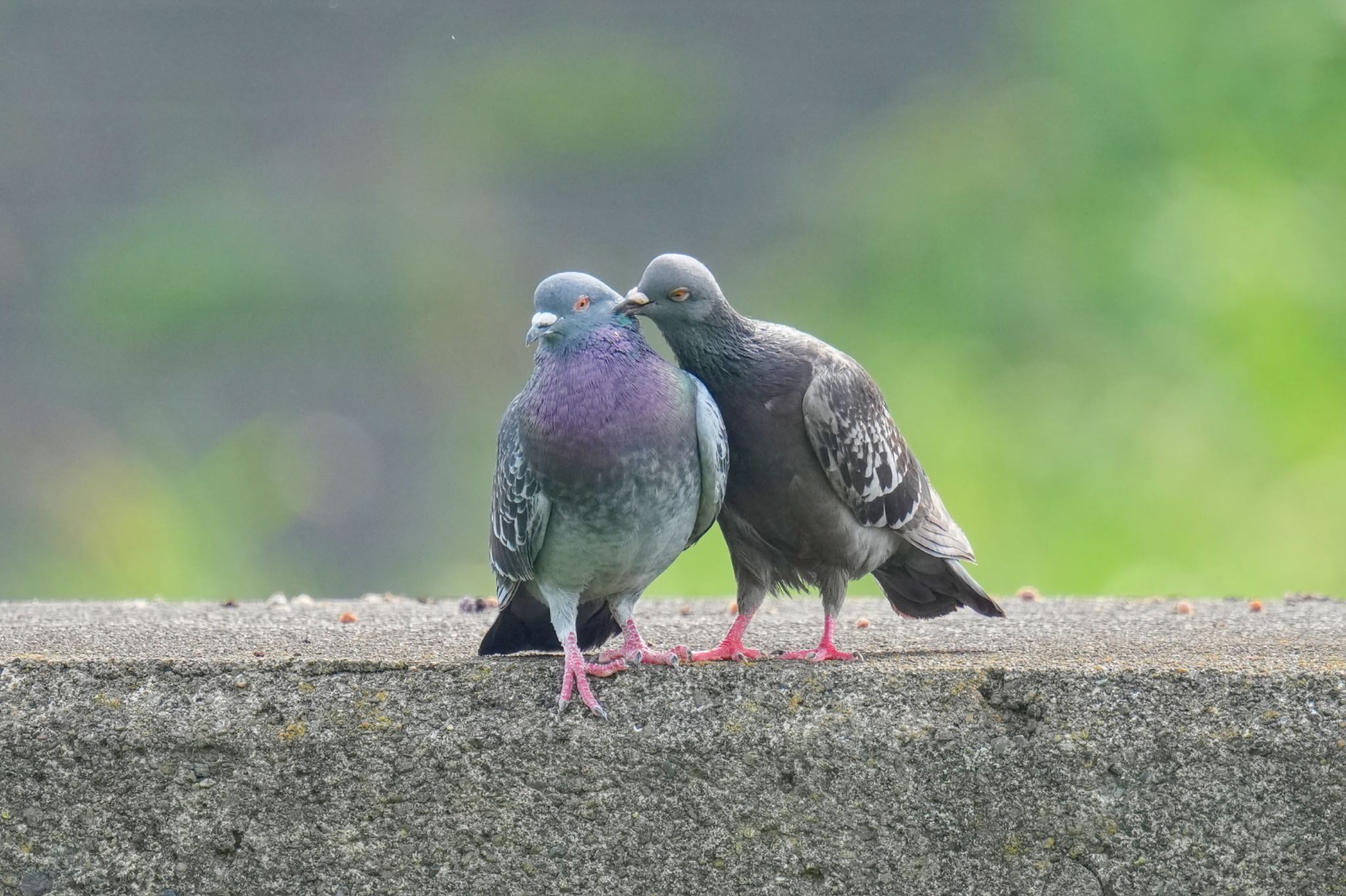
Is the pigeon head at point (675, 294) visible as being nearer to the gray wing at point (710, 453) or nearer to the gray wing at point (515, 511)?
the gray wing at point (710, 453)

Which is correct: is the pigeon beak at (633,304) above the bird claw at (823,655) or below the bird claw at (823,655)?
above

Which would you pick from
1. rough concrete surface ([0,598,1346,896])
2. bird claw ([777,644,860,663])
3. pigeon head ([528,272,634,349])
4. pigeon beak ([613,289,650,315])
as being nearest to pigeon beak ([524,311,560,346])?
pigeon head ([528,272,634,349])

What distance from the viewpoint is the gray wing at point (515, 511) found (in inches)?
162

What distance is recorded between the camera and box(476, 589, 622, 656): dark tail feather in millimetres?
4414

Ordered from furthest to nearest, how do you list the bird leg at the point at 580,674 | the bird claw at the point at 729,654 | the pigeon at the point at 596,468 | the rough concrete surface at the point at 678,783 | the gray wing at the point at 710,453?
the bird claw at the point at 729,654, the gray wing at the point at 710,453, the pigeon at the point at 596,468, the bird leg at the point at 580,674, the rough concrete surface at the point at 678,783

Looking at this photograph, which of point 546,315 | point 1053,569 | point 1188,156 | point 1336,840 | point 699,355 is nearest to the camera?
point 1336,840

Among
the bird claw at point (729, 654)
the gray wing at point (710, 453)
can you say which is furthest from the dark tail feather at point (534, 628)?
the gray wing at point (710, 453)

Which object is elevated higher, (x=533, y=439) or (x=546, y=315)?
(x=546, y=315)

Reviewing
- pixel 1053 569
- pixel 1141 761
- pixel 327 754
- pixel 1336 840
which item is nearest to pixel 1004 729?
pixel 1141 761

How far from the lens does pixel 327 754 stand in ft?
12.7

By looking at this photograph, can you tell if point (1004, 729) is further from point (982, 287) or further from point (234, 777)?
point (982, 287)

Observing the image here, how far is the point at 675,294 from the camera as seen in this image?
4.32 metres

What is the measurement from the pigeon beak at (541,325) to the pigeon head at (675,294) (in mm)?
235

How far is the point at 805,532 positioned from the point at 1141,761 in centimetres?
112
